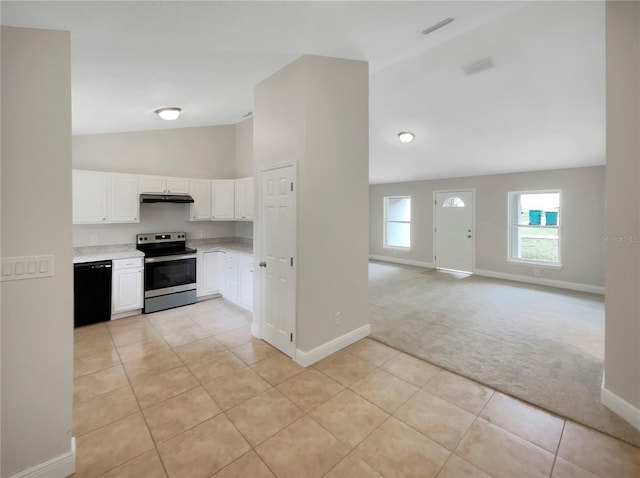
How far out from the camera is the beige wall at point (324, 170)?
2.79 meters

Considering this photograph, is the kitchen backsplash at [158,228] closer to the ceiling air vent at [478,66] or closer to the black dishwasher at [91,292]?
the black dishwasher at [91,292]

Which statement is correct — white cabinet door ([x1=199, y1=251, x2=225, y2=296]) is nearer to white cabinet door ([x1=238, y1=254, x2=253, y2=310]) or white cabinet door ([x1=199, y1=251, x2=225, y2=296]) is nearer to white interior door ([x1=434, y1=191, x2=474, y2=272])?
white cabinet door ([x1=238, y1=254, x2=253, y2=310])

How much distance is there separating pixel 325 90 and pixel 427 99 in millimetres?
2075

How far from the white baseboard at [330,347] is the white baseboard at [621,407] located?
201 centimetres

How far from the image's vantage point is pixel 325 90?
2.87m

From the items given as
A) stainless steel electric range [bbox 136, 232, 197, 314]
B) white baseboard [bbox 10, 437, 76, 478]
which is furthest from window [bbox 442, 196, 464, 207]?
white baseboard [bbox 10, 437, 76, 478]

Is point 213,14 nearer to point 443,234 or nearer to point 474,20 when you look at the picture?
point 474,20

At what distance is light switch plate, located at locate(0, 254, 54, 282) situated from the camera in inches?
57.6

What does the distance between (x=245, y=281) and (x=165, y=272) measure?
1.17 m

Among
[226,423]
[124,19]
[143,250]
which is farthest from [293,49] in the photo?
[143,250]

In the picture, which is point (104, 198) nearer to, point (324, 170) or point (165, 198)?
point (165, 198)

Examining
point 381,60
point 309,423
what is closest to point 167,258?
point 309,423

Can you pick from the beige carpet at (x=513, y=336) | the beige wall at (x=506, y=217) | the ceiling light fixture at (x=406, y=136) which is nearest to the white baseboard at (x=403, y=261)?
the beige wall at (x=506, y=217)

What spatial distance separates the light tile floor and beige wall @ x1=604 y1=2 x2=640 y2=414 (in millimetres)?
558
